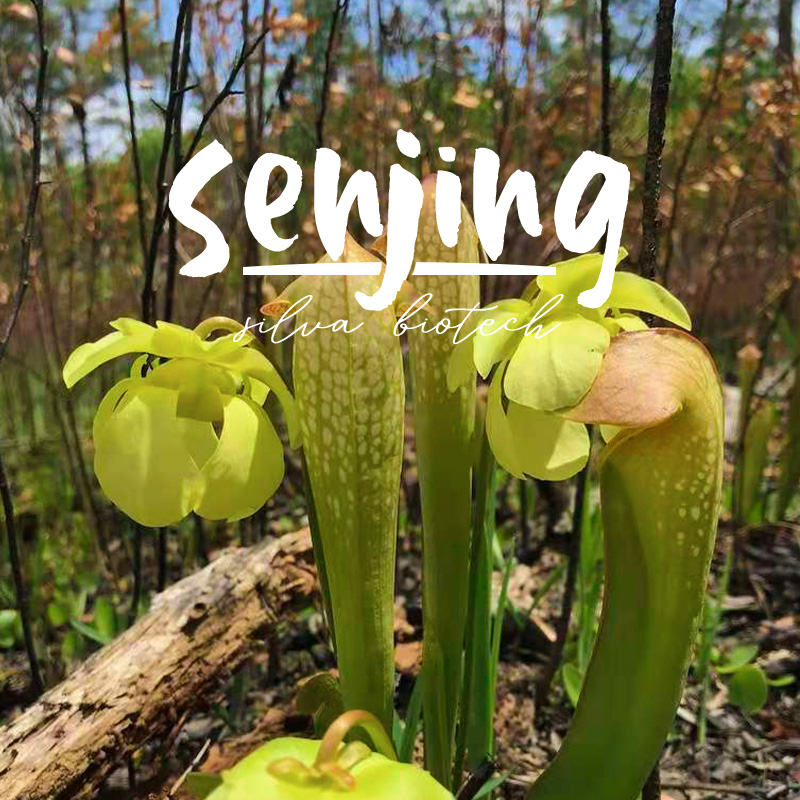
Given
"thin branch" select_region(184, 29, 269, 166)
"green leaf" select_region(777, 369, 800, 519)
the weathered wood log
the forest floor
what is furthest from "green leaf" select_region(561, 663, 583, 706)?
"green leaf" select_region(777, 369, 800, 519)

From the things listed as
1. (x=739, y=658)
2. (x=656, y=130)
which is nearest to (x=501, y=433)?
(x=656, y=130)

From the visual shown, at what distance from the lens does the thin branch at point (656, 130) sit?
922 millimetres

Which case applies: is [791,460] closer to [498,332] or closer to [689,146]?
[689,146]

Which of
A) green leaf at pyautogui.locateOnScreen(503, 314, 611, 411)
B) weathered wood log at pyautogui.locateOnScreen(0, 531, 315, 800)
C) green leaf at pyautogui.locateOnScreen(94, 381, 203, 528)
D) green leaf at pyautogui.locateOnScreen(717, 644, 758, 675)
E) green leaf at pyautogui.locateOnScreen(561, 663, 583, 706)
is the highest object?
green leaf at pyautogui.locateOnScreen(503, 314, 611, 411)

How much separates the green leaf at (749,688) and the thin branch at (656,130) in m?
1.06

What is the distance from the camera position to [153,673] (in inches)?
49.3

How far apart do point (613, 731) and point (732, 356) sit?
19.0ft

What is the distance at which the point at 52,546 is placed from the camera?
281 centimetres

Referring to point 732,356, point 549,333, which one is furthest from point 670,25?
point 732,356

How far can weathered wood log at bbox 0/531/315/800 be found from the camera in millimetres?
1078

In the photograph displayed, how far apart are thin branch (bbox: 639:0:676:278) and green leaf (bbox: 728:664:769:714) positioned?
1059mm

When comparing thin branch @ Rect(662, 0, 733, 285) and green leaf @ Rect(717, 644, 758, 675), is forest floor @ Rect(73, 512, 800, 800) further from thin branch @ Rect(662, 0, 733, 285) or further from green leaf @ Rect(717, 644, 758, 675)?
thin branch @ Rect(662, 0, 733, 285)

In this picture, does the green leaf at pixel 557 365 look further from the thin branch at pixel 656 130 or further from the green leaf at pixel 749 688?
the green leaf at pixel 749 688

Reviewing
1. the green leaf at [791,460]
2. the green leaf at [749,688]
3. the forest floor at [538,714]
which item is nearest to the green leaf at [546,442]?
the forest floor at [538,714]
